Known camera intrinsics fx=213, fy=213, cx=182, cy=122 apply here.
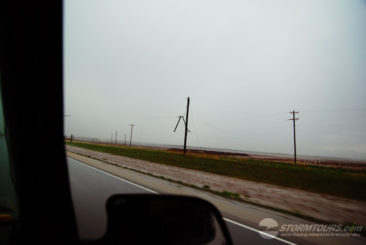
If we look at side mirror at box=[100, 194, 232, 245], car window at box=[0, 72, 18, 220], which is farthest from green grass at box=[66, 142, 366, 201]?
car window at box=[0, 72, 18, 220]

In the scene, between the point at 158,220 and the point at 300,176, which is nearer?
the point at 158,220

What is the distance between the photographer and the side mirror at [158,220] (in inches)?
55.5

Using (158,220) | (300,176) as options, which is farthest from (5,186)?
(300,176)

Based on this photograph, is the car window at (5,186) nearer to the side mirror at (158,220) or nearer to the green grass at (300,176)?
the side mirror at (158,220)

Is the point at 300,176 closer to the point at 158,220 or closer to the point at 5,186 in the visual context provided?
the point at 158,220

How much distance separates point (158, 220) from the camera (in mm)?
1507

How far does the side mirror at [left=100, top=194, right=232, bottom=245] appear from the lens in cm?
141

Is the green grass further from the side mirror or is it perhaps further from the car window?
the car window

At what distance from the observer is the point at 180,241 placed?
1.53m

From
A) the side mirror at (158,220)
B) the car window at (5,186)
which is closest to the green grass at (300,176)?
the side mirror at (158,220)

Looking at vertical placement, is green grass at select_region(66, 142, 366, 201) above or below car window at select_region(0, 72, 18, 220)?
below

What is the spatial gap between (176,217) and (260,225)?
505 cm

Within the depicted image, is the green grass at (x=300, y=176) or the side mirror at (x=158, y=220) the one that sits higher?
the side mirror at (x=158, y=220)

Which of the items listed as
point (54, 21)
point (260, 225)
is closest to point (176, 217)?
point (54, 21)
